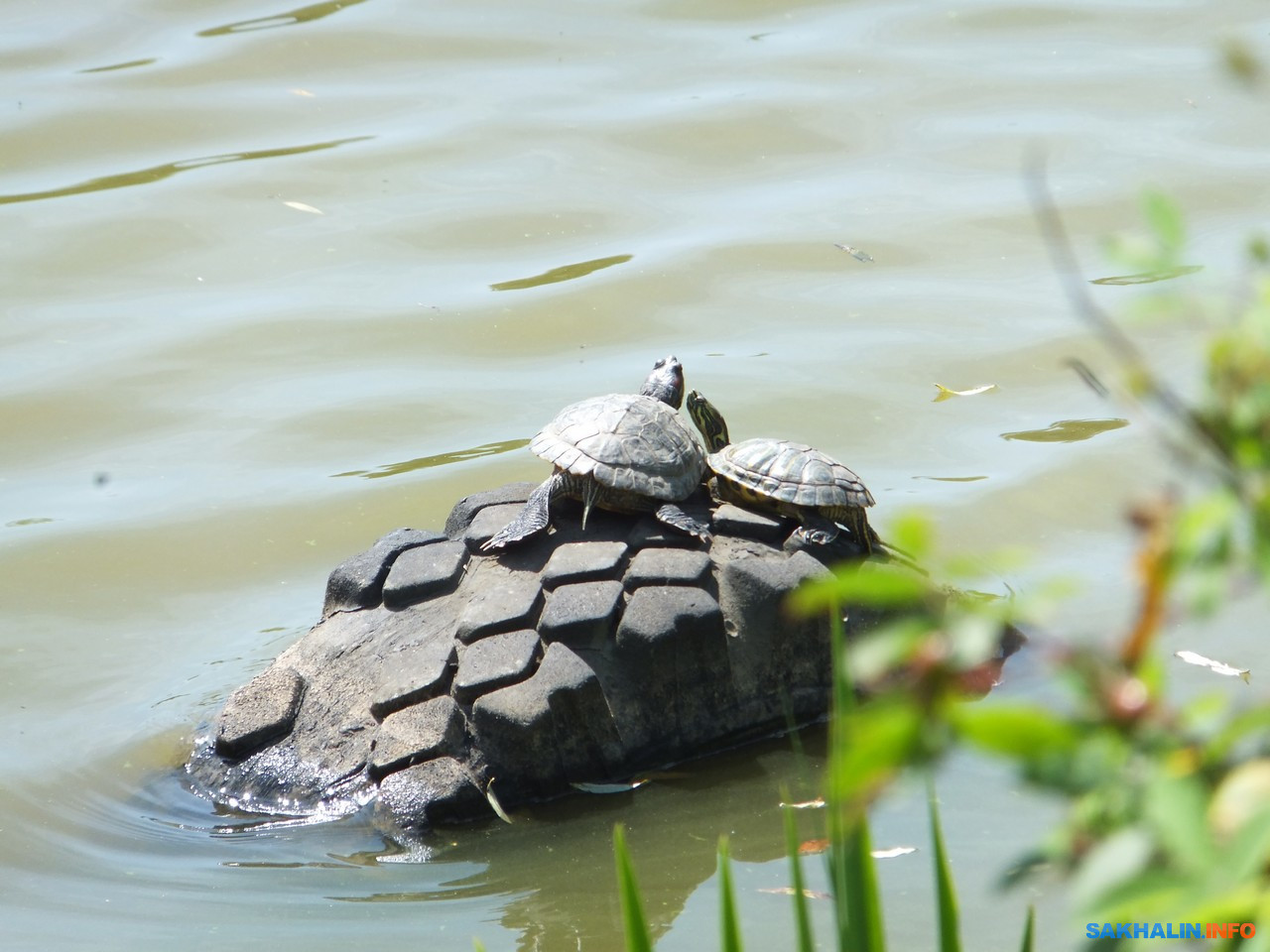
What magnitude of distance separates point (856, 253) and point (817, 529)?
3790 millimetres

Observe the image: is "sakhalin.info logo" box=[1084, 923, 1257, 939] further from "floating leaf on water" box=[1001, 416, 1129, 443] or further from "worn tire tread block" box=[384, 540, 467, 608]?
"floating leaf on water" box=[1001, 416, 1129, 443]

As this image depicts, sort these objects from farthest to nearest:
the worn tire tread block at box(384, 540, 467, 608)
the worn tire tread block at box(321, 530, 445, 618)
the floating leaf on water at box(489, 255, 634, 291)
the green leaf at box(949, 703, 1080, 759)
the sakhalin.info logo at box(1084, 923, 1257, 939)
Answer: the floating leaf on water at box(489, 255, 634, 291) → the worn tire tread block at box(321, 530, 445, 618) → the worn tire tread block at box(384, 540, 467, 608) → the sakhalin.info logo at box(1084, 923, 1257, 939) → the green leaf at box(949, 703, 1080, 759)

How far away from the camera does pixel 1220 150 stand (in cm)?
805

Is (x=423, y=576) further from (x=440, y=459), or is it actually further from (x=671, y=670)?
(x=440, y=459)

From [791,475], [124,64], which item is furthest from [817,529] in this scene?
[124,64]

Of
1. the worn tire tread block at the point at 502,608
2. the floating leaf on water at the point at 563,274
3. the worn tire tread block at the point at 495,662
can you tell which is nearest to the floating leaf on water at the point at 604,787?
the worn tire tread block at the point at 495,662

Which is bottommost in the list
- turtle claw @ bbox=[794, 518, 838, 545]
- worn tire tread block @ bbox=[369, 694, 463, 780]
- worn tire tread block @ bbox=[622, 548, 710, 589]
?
worn tire tread block @ bbox=[369, 694, 463, 780]

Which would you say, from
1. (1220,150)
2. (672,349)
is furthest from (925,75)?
(672,349)

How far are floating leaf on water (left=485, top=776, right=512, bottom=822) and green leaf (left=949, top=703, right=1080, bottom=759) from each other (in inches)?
105

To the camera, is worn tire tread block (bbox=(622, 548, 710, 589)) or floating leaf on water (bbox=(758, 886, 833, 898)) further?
worn tire tread block (bbox=(622, 548, 710, 589))

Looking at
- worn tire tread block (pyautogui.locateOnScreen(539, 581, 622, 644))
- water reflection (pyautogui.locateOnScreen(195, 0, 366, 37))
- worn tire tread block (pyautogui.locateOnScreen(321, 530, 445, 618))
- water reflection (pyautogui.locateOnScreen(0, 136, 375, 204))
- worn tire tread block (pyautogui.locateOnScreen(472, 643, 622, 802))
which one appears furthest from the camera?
water reflection (pyautogui.locateOnScreen(195, 0, 366, 37))

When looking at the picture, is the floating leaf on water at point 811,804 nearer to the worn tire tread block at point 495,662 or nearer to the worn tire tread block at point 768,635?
the worn tire tread block at point 768,635

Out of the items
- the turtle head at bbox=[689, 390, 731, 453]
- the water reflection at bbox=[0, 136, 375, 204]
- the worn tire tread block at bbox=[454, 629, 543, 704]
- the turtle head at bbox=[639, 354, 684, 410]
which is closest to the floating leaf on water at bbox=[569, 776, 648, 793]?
the worn tire tread block at bbox=[454, 629, 543, 704]

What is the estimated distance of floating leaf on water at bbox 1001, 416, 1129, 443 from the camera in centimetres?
554
